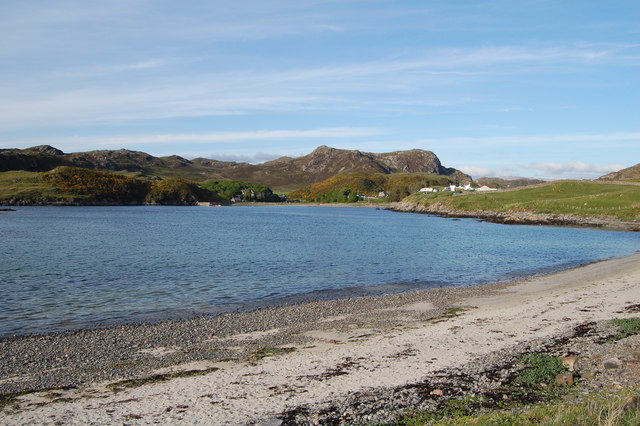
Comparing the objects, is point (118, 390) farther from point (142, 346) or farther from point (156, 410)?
point (142, 346)

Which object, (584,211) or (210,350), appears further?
(584,211)

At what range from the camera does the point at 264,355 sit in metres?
16.0

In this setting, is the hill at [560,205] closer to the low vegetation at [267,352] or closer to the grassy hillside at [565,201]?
the grassy hillside at [565,201]

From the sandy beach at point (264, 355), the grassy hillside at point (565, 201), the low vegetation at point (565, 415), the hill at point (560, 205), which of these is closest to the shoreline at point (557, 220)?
the hill at point (560, 205)

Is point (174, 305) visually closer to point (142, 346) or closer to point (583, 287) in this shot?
point (142, 346)

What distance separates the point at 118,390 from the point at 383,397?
23.0ft

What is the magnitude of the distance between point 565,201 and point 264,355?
11897cm

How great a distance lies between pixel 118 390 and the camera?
1285cm

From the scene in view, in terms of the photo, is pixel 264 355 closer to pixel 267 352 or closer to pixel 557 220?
pixel 267 352

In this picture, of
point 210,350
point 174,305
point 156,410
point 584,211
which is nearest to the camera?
point 156,410

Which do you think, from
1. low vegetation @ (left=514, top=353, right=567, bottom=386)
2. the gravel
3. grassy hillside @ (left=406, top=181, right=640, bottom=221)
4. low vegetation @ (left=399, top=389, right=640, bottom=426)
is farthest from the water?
grassy hillside @ (left=406, top=181, right=640, bottom=221)

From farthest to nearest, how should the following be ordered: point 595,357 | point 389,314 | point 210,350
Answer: point 389,314
point 210,350
point 595,357

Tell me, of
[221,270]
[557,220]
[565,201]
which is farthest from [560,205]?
[221,270]

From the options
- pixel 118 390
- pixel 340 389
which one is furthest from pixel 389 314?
pixel 118 390
